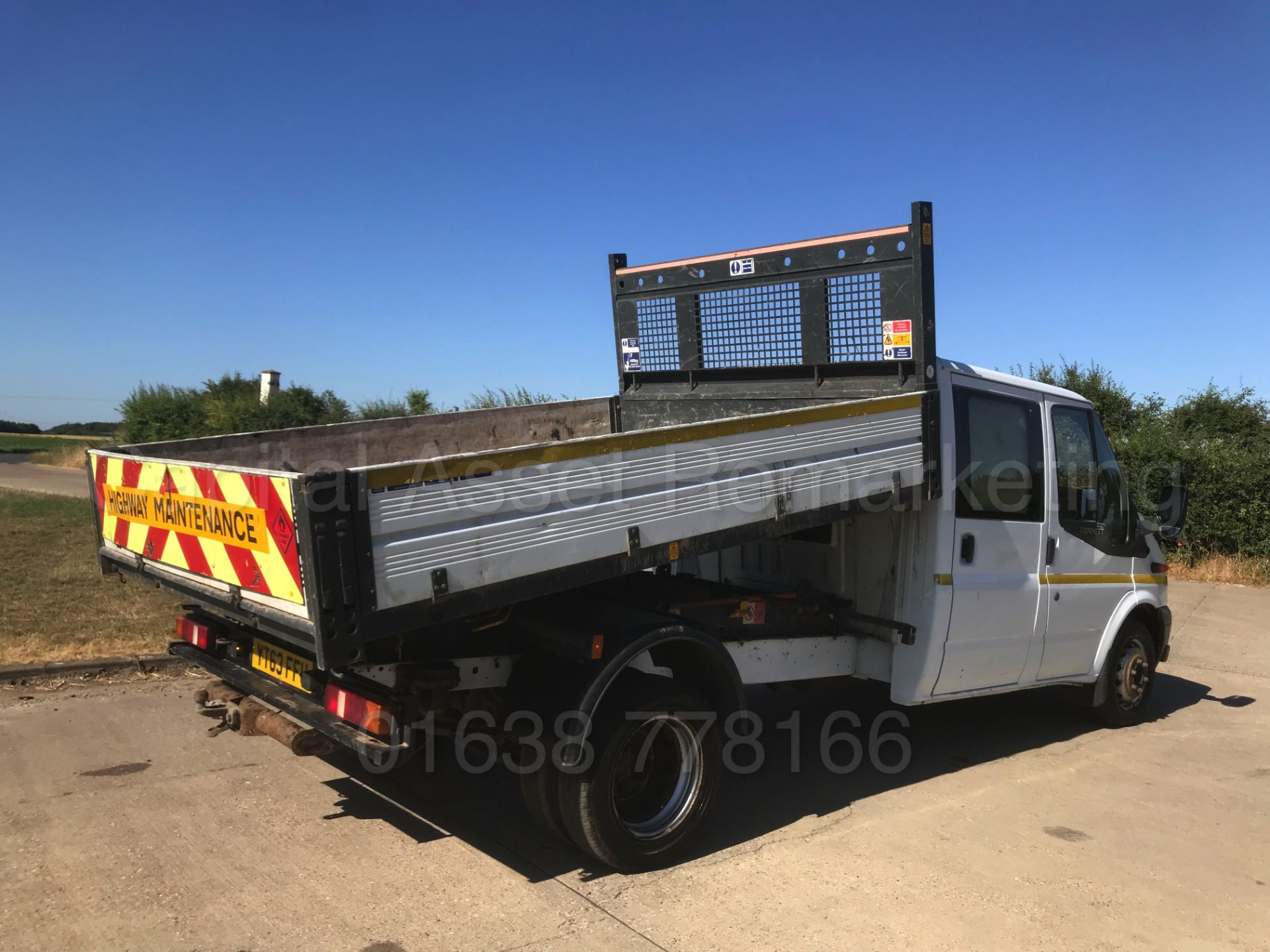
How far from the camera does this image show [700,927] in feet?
12.6

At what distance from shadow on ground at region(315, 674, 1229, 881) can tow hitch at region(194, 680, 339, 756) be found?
0.67m

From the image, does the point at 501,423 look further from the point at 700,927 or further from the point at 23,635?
the point at 23,635

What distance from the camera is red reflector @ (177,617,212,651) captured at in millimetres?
4891

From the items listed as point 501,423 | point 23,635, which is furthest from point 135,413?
point 501,423

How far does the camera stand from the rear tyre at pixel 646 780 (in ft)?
13.4

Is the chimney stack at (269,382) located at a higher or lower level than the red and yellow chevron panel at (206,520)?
higher

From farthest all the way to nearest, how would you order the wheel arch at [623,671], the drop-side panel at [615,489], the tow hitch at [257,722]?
the tow hitch at [257,722]
the wheel arch at [623,671]
the drop-side panel at [615,489]

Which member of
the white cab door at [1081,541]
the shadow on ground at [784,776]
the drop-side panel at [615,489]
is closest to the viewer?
the drop-side panel at [615,489]

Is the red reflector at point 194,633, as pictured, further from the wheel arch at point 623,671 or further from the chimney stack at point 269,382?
the chimney stack at point 269,382

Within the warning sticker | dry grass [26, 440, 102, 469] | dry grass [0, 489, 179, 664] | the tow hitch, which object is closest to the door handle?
the warning sticker

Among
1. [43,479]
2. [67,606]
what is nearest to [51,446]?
[43,479]

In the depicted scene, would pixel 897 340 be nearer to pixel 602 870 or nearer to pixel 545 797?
pixel 545 797

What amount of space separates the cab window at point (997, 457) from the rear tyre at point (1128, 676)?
4.87 ft

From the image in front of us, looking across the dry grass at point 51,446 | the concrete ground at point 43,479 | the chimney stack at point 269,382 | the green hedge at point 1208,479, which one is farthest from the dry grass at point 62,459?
the green hedge at point 1208,479
